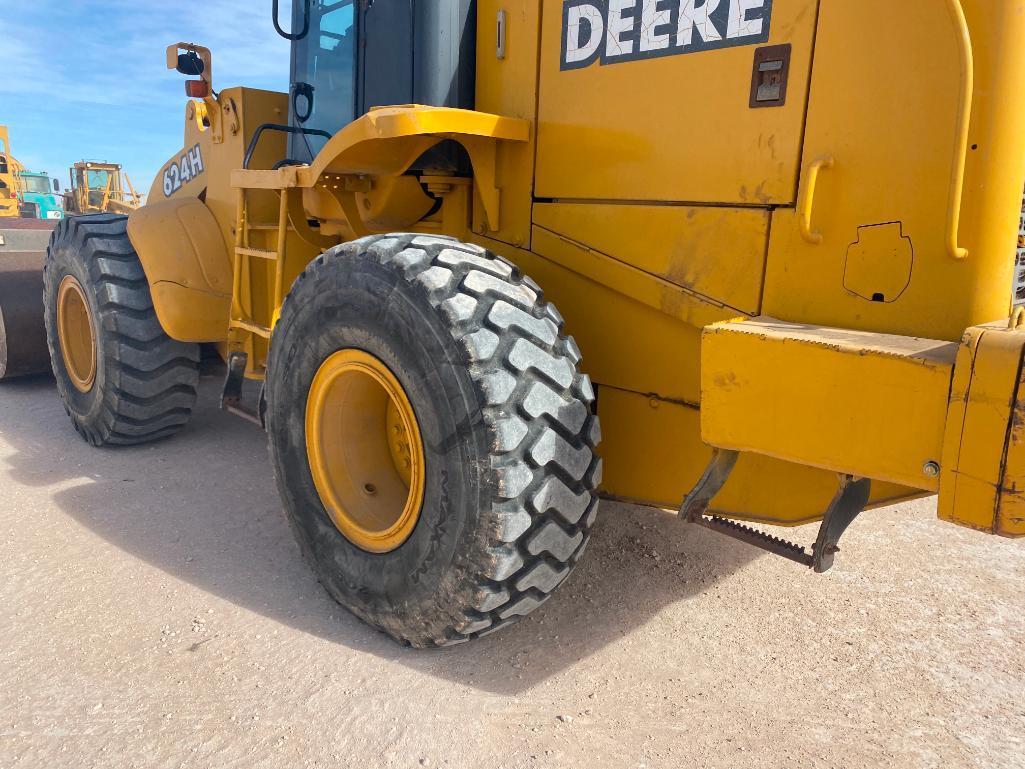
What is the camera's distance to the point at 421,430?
2.48m

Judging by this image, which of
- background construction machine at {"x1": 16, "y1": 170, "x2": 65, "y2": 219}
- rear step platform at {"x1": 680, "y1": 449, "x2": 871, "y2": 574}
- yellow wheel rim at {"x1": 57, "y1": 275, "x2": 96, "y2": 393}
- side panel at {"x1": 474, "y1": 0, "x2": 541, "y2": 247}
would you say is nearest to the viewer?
rear step platform at {"x1": 680, "y1": 449, "x2": 871, "y2": 574}

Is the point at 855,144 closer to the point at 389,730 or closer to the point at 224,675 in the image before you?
the point at 389,730

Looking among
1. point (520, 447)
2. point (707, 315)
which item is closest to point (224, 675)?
point (520, 447)

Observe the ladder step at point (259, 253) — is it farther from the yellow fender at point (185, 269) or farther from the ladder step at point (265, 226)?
the yellow fender at point (185, 269)

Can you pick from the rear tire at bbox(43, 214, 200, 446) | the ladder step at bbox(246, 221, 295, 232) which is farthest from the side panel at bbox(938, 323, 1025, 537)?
the rear tire at bbox(43, 214, 200, 446)

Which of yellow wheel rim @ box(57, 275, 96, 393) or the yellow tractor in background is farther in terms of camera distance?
the yellow tractor in background

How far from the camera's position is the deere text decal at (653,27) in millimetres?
2312

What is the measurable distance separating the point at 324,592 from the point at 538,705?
1.06 meters

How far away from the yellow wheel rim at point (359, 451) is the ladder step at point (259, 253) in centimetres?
105

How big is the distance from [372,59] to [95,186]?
26.4m

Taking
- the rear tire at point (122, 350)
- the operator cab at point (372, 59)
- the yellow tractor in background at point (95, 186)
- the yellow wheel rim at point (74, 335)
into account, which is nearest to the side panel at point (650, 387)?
the operator cab at point (372, 59)

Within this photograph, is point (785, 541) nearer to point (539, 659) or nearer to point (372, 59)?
point (539, 659)

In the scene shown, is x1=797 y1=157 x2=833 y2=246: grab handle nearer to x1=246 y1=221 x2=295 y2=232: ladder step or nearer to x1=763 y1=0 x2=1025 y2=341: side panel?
x1=763 y1=0 x2=1025 y2=341: side panel

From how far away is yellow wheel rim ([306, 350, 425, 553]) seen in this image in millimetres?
2760
